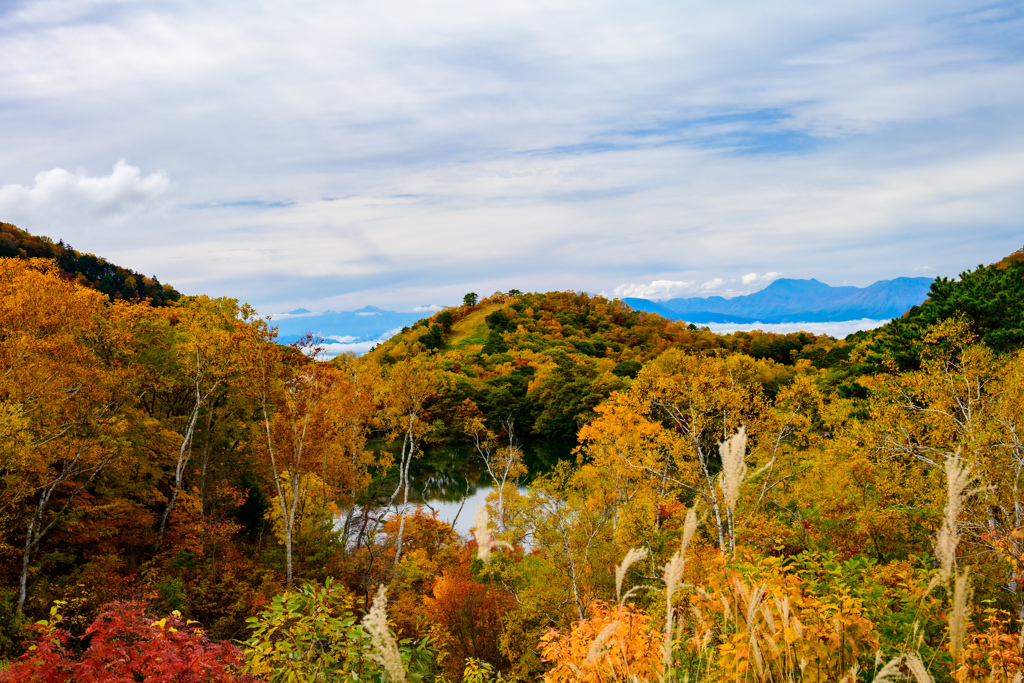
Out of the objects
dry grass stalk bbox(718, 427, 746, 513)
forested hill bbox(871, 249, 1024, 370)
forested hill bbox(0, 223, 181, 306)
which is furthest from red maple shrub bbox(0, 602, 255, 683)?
forested hill bbox(0, 223, 181, 306)

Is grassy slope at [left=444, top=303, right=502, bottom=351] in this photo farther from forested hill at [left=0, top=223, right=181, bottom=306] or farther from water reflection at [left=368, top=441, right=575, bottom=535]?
Result: forested hill at [left=0, top=223, right=181, bottom=306]

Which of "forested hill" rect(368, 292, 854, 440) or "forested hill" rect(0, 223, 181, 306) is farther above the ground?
"forested hill" rect(0, 223, 181, 306)

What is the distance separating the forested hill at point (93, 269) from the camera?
46312 millimetres

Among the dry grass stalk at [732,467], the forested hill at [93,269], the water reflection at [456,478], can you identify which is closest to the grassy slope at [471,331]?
the water reflection at [456,478]

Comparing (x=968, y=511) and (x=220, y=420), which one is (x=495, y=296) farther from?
(x=968, y=511)

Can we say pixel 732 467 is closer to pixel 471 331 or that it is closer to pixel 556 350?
pixel 556 350

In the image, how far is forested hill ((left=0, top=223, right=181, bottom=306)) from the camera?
4631 centimetres

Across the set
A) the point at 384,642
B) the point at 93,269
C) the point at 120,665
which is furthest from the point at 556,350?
the point at 384,642

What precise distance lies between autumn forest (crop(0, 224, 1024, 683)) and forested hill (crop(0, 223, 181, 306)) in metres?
31.7

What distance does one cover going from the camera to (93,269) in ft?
170

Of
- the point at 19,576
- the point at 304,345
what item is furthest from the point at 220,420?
the point at 19,576

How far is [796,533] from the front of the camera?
1499cm

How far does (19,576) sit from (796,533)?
19871mm

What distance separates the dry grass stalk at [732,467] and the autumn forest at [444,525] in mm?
26
